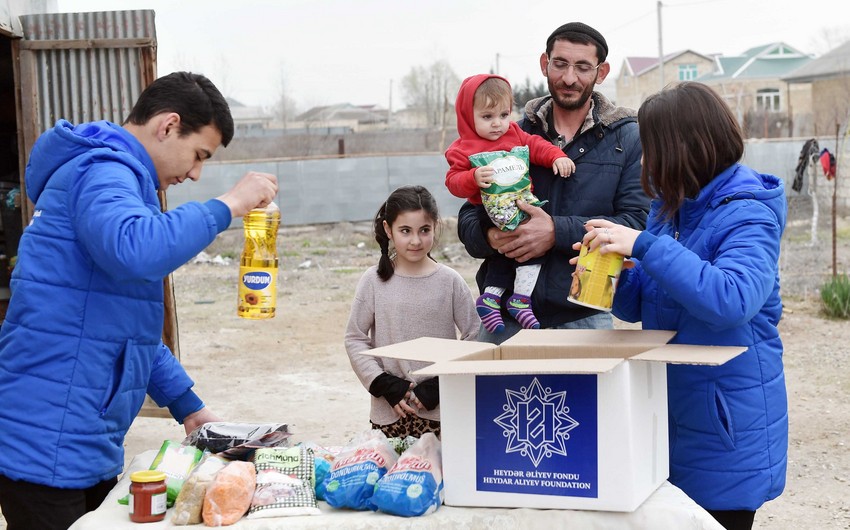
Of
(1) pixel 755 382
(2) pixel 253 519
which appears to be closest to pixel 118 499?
(2) pixel 253 519

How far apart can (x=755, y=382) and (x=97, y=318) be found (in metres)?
1.83

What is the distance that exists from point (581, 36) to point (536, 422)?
6.16ft

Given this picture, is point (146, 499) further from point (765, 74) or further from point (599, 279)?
point (765, 74)

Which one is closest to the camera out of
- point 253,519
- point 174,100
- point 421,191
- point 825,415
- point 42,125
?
point 253,519

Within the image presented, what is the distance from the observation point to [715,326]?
8.25 feet

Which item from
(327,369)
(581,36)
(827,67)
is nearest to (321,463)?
(581,36)

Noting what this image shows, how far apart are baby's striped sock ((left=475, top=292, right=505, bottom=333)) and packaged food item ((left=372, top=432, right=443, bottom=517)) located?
4.22 feet

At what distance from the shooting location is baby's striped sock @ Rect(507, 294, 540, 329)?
365 cm

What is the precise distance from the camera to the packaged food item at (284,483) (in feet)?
7.85

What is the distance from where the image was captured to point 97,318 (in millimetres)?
2631

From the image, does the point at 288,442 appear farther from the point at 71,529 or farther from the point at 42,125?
the point at 42,125

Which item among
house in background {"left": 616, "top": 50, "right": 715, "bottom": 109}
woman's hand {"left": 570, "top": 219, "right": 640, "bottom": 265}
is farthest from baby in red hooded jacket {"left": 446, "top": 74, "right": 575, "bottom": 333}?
house in background {"left": 616, "top": 50, "right": 715, "bottom": 109}

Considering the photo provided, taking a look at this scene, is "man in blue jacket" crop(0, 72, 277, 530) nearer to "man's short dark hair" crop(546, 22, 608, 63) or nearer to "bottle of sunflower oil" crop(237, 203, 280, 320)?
"bottle of sunflower oil" crop(237, 203, 280, 320)

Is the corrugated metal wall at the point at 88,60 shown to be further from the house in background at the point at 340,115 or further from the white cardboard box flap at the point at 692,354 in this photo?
the house in background at the point at 340,115
